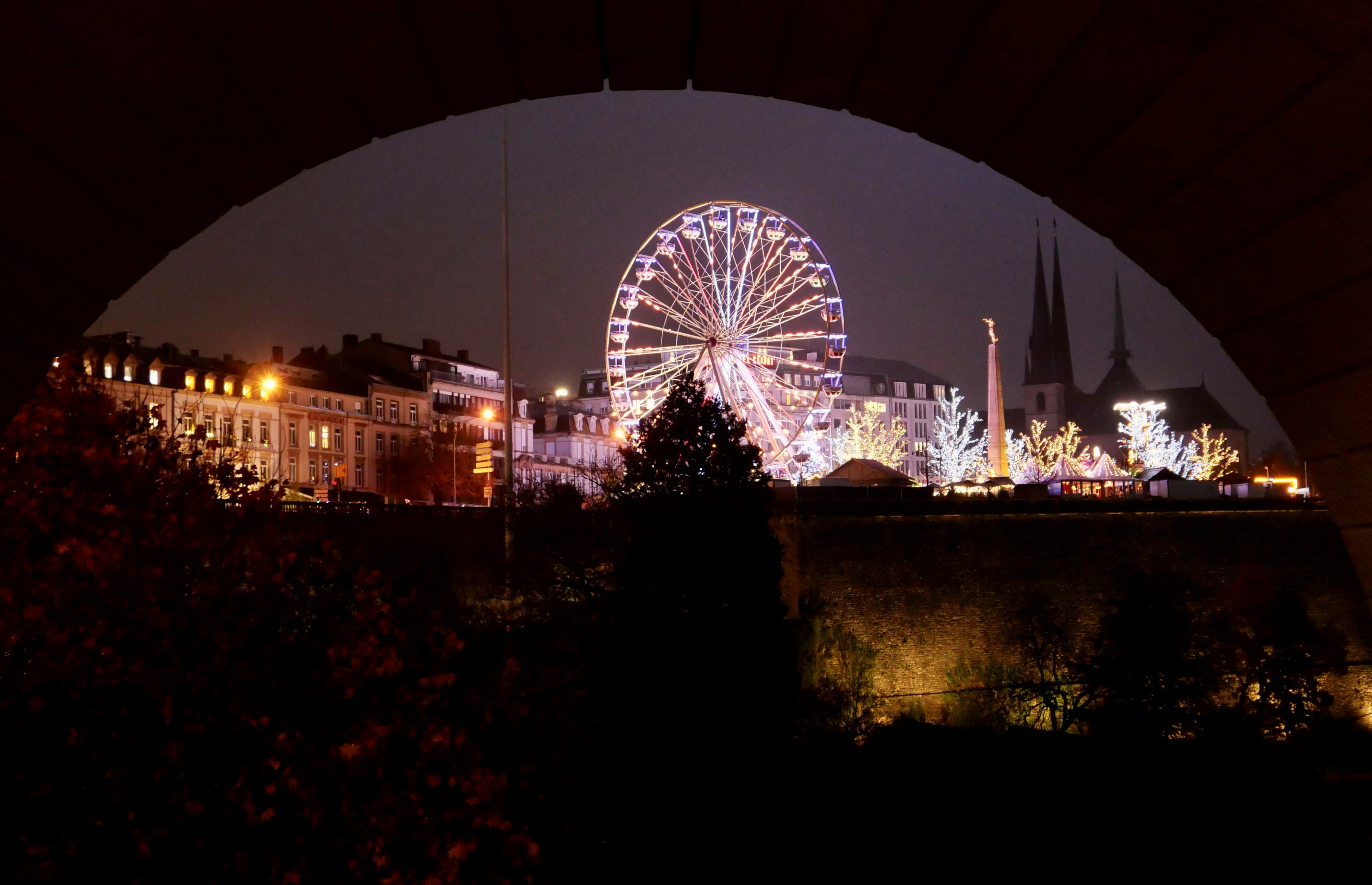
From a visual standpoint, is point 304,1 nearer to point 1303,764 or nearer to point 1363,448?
point 1363,448

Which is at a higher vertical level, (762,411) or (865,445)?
(865,445)

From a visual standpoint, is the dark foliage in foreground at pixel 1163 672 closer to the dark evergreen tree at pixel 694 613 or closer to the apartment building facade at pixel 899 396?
the dark evergreen tree at pixel 694 613

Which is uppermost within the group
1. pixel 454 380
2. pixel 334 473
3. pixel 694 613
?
pixel 454 380

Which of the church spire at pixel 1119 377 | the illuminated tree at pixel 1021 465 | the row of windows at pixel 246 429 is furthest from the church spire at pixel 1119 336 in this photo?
the row of windows at pixel 246 429

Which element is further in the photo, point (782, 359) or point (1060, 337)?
point (1060, 337)

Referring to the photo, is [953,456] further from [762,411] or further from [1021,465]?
[762,411]

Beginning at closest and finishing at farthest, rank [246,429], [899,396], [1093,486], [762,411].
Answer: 1. [762,411]
2. [1093,486]
3. [246,429]
4. [899,396]

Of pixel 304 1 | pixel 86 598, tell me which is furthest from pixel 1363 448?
pixel 86 598

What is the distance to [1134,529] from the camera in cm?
4822

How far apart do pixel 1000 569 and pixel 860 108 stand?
4286 centimetres

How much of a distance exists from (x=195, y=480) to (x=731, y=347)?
50.9ft

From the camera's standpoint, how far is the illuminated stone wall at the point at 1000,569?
41594 millimetres

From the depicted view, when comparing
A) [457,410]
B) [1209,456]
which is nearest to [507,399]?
[457,410]

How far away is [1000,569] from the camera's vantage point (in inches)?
1770
